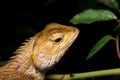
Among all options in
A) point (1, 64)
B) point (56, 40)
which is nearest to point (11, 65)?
point (1, 64)

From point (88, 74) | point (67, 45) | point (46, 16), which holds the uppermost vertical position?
point (46, 16)

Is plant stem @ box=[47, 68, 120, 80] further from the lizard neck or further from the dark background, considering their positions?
the lizard neck

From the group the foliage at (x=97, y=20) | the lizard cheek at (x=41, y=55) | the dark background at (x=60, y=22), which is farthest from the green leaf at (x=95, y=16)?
the lizard cheek at (x=41, y=55)

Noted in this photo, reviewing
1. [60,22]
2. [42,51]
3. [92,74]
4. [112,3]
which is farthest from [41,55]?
[112,3]

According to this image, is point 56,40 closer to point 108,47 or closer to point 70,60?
point 70,60

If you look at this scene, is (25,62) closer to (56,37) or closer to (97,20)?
(56,37)

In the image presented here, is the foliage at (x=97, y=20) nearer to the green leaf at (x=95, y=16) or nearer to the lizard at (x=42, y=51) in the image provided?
the green leaf at (x=95, y=16)
